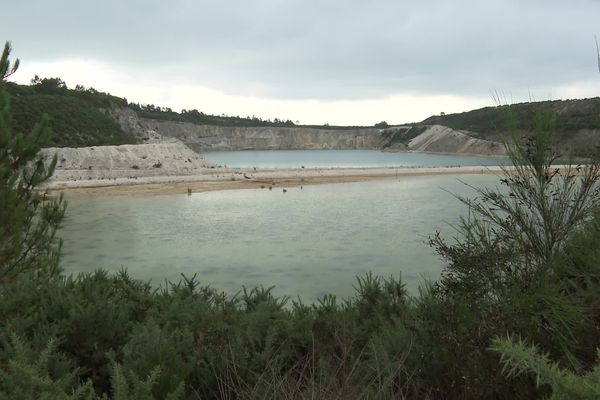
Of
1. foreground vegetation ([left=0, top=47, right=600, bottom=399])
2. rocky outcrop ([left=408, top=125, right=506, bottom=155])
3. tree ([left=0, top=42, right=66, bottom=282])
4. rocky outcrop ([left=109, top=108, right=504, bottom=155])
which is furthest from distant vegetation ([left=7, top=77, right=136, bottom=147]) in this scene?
rocky outcrop ([left=408, top=125, right=506, bottom=155])

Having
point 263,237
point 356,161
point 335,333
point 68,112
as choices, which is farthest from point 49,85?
point 335,333

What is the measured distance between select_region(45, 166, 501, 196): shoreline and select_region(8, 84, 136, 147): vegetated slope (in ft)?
51.7

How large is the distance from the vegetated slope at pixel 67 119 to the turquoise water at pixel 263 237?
90.6 feet

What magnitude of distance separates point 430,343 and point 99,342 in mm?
3037

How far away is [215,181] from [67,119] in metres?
30.0

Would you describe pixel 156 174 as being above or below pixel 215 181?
above

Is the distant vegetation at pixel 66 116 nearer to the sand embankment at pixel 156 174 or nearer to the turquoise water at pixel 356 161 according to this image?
the sand embankment at pixel 156 174

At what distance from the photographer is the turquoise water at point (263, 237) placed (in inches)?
590

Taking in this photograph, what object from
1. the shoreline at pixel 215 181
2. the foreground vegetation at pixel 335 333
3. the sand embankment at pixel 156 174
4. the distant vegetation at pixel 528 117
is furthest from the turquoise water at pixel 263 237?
the sand embankment at pixel 156 174

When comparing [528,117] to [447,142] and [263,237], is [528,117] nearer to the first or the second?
[263,237]

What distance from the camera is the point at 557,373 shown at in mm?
2258

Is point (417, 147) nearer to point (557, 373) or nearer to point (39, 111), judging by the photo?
point (39, 111)

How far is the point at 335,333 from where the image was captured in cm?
400

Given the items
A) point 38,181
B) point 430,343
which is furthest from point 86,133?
point 430,343
